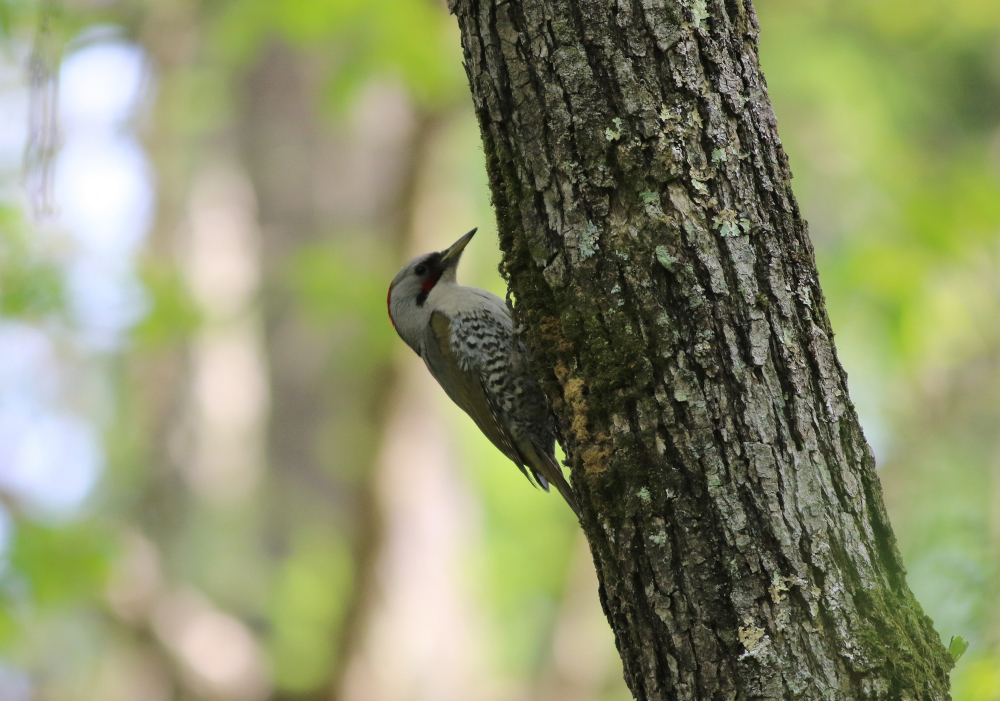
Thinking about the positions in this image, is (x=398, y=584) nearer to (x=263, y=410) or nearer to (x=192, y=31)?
(x=263, y=410)

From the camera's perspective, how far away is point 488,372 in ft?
12.7

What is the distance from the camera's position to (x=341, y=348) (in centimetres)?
676

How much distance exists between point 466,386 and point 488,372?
16 centimetres

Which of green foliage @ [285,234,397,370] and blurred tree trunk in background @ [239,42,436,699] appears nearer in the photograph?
green foliage @ [285,234,397,370]

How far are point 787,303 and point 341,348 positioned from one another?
541 cm

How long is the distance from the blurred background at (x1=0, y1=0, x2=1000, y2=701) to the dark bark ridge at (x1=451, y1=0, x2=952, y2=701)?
134 cm

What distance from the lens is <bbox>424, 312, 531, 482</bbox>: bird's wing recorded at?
3.87 meters

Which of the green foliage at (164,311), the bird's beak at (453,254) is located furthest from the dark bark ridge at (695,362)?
the green foliage at (164,311)

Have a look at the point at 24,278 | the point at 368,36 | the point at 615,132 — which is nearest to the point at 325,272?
the point at 368,36

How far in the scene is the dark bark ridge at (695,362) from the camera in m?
1.60

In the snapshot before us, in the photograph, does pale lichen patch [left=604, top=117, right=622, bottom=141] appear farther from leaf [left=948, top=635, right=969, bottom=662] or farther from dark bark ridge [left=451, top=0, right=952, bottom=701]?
leaf [left=948, top=635, right=969, bottom=662]

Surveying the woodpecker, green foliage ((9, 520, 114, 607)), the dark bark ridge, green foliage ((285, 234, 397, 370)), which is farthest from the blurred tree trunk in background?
the dark bark ridge

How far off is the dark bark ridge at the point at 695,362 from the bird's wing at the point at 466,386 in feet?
6.64

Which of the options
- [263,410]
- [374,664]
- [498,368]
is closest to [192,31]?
[263,410]
